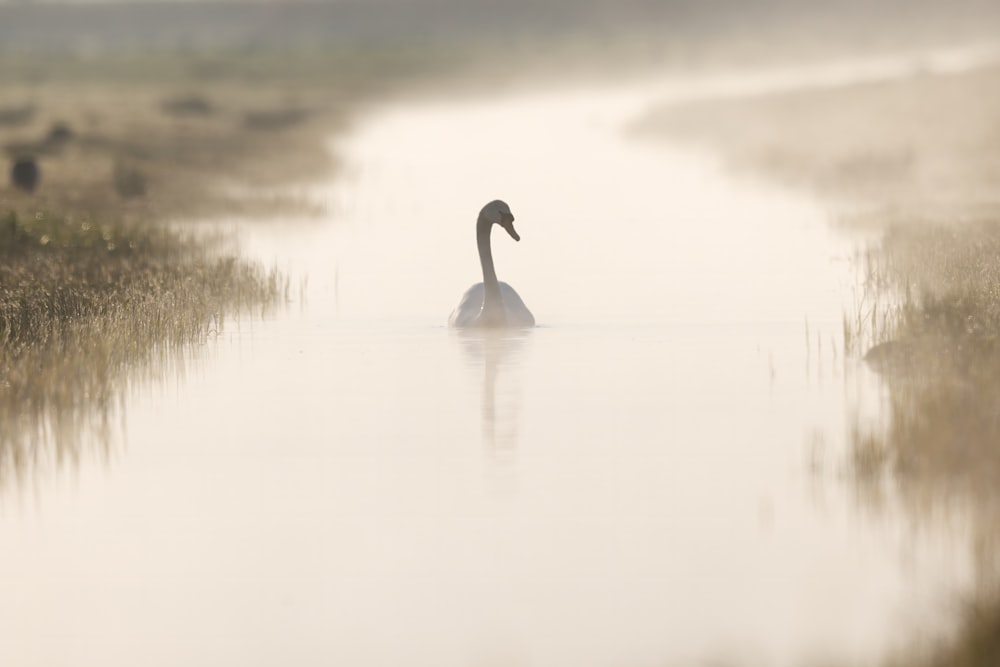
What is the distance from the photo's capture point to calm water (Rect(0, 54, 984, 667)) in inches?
300

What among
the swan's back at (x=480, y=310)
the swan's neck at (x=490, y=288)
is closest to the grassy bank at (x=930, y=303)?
the swan's back at (x=480, y=310)

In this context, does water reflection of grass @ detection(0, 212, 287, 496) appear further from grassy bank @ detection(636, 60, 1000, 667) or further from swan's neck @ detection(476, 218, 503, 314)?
grassy bank @ detection(636, 60, 1000, 667)

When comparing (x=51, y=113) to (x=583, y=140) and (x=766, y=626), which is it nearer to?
(x=583, y=140)

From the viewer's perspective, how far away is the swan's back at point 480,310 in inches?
716

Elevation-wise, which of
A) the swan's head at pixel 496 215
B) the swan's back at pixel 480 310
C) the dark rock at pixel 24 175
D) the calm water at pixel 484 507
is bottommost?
the calm water at pixel 484 507

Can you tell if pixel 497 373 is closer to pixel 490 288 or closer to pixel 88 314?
pixel 490 288

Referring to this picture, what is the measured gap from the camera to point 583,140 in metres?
66.3

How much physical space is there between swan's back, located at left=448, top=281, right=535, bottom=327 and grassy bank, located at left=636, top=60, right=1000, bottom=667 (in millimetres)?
3244

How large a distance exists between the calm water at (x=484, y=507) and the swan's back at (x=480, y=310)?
0.92 feet

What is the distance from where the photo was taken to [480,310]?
1839 cm

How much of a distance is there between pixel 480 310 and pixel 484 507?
8.75 metres

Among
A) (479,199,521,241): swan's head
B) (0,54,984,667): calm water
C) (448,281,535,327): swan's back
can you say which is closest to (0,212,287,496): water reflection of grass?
(0,54,984,667): calm water

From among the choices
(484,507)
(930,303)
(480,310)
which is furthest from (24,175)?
(484,507)

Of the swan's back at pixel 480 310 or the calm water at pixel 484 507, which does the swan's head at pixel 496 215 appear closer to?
the calm water at pixel 484 507
